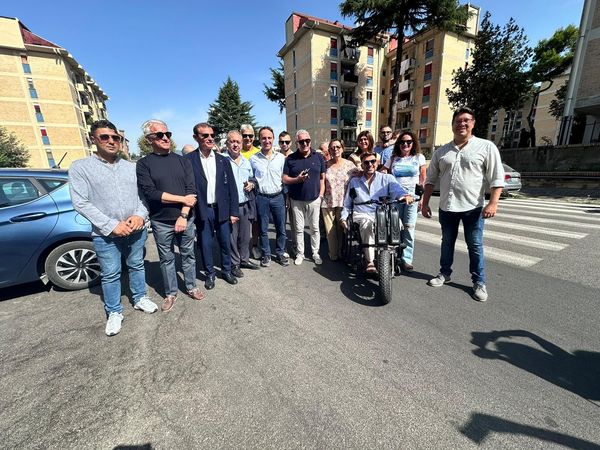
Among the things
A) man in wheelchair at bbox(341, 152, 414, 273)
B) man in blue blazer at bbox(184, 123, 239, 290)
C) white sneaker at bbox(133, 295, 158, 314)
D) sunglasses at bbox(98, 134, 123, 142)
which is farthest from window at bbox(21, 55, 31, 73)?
man in wheelchair at bbox(341, 152, 414, 273)

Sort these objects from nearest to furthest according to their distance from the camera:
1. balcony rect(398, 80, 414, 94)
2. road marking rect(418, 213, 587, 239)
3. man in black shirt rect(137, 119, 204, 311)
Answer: man in black shirt rect(137, 119, 204, 311), road marking rect(418, 213, 587, 239), balcony rect(398, 80, 414, 94)

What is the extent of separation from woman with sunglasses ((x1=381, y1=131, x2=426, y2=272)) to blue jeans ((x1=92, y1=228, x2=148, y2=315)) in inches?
139

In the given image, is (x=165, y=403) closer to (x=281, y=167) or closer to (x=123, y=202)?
(x=123, y=202)

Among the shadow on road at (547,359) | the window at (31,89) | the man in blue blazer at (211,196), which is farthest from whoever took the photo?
the window at (31,89)

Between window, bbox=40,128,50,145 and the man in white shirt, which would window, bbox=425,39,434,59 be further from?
window, bbox=40,128,50,145

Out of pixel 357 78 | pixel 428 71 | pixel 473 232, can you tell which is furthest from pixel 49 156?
pixel 428 71

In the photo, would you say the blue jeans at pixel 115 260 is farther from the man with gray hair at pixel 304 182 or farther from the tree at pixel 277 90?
the tree at pixel 277 90

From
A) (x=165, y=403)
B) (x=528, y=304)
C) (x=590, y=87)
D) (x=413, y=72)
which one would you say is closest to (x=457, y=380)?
(x=528, y=304)

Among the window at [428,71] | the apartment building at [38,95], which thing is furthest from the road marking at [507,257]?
the apartment building at [38,95]

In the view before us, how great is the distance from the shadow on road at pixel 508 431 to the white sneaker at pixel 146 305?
309 centimetres

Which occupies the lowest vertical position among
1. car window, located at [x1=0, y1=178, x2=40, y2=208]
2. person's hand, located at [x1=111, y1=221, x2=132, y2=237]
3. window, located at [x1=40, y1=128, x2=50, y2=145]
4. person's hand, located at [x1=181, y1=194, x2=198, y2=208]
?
person's hand, located at [x1=111, y1=221, x2=132, y2=237]

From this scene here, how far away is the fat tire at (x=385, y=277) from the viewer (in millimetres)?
3016

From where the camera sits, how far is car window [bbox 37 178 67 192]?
3.45 m

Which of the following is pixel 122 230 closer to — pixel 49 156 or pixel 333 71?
pixel 333 71
